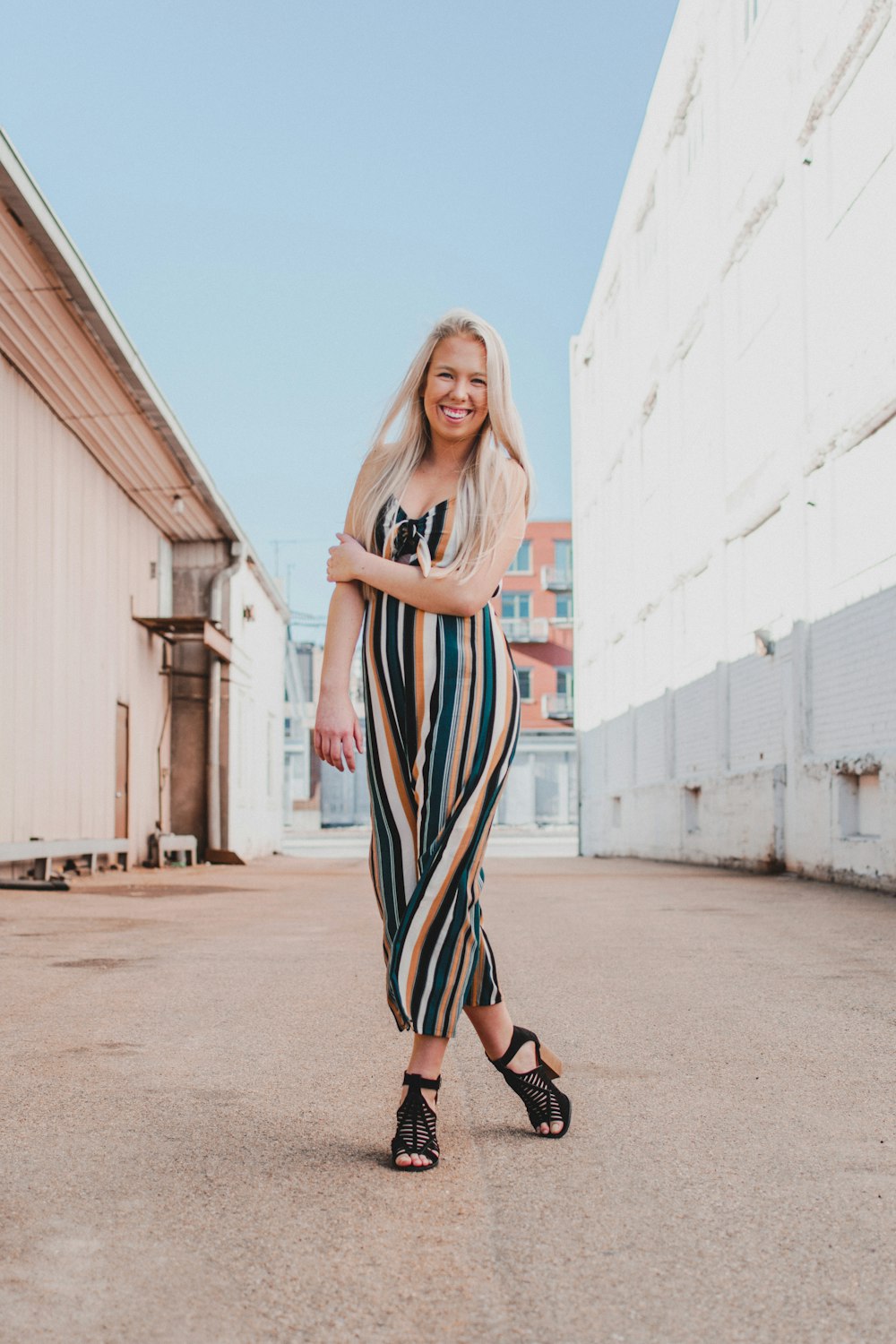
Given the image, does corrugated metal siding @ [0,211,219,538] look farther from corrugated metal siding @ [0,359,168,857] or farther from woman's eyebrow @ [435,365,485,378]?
woman's eyebrow @ [435,365,485,378]

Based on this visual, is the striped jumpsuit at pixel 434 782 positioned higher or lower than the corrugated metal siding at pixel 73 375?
lower

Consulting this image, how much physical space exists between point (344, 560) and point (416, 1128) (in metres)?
1.01

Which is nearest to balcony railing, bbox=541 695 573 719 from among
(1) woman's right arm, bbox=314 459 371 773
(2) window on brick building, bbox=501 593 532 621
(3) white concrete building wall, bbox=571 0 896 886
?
(2) window on brick building, bbox=501 593 532 621

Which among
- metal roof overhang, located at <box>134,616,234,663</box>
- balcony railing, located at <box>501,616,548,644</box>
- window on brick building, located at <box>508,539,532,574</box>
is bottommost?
metal roof overhang, located at <box>134,616,234,663</box>

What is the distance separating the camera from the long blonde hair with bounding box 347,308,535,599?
250 centimetres

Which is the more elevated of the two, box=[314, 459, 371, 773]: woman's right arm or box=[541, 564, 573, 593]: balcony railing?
box=[541, 564, 573, 593]: balcony railing

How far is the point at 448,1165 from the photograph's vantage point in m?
2.27

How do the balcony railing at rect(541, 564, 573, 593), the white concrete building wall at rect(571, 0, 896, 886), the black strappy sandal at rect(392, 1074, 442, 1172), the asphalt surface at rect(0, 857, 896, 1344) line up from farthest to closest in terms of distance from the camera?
the balcony railing at rect(541, 564, 573, 593) → the white concrete building wall at rect(571, 0, 896, 886) → the black strappy sandal at rect(392, 1074, 442, 1172) → the asphalt surface at rect(0, 857, 896, 1344)

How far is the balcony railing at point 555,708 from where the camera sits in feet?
154

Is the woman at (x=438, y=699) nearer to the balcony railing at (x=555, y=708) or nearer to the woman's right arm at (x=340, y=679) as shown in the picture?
the woman's right arm at (x=340, y=679)

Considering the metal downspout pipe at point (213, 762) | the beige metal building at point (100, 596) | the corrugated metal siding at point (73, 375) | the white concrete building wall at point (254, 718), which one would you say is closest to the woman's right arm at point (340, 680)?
the beige metal building at point (100, 596)

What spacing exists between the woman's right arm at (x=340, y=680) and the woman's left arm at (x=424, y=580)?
49 millimetres

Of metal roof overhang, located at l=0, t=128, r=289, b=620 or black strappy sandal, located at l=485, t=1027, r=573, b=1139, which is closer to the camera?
black strappy sandal, located at l=485, t=1027, r=573, b=1139

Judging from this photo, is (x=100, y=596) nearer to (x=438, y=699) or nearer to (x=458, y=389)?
(x=458, y=389)
